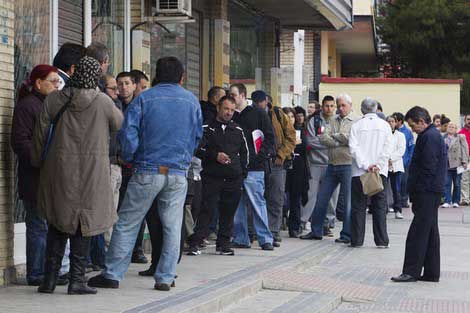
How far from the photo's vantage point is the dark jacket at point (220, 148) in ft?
41.5

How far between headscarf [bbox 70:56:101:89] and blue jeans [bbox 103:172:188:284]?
1004 mm

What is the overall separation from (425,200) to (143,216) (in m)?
3.49

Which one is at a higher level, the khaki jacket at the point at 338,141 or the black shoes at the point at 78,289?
the khaki jacket at the point at 338,141

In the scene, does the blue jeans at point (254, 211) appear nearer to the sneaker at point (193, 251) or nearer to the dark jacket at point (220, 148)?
the dark jacket at point (220, 148)

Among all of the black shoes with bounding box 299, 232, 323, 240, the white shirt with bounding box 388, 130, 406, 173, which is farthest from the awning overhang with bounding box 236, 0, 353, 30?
the black shoes with bounding box 299, 232, 323, 240

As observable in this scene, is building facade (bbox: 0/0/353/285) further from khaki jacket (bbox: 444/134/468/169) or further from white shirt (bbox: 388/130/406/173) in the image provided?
khaki jacket (bbox: 444/134/468/169)

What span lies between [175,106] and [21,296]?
205 centimetres

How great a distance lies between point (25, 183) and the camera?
363 inches

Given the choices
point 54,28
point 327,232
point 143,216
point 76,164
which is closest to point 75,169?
point 76,164

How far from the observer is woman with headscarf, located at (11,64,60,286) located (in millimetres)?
9125

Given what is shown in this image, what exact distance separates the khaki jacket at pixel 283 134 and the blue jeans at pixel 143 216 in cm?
540

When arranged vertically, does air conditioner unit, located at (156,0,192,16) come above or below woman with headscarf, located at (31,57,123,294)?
above

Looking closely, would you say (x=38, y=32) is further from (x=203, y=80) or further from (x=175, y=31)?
(x=203, y=80)

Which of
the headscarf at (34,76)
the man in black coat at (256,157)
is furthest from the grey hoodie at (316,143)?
the headscarf at (34,76)
